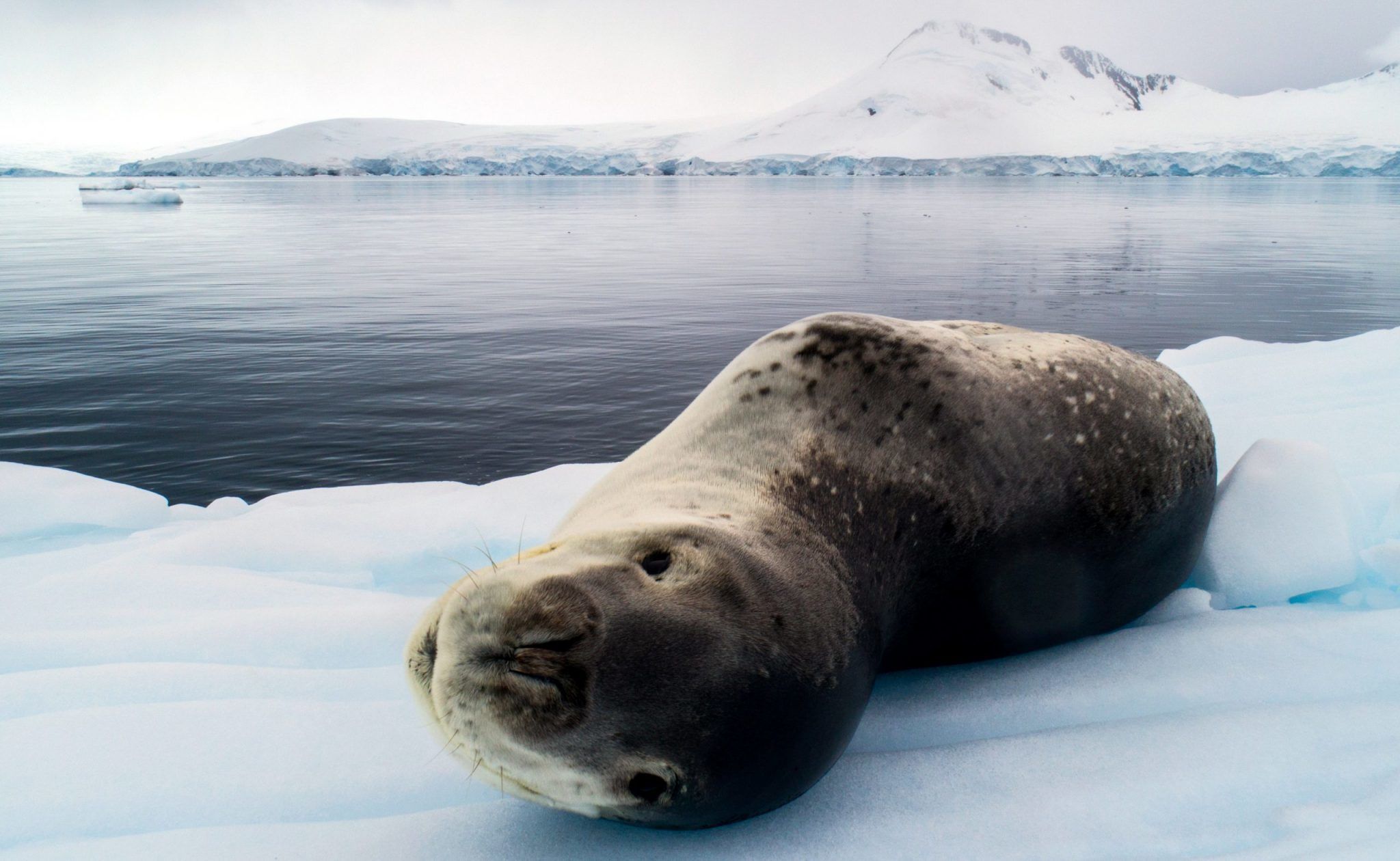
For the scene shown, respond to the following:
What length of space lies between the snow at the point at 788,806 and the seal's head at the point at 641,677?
25 centimetres

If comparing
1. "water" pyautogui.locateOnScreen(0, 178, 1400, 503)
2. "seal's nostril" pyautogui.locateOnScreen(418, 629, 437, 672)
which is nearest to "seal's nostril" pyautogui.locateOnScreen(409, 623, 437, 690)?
"seal's nostril" pyautogui.locateOnScreen(418, 629, 437, 672)

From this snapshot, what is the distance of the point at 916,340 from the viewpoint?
308cm

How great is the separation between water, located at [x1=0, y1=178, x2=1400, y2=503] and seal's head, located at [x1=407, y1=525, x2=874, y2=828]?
15.1 feet

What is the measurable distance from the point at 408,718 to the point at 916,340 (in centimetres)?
188

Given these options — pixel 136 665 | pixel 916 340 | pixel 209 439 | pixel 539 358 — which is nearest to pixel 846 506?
pixel 916 340

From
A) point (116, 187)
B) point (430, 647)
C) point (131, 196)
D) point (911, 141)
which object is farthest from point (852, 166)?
point (430, 647)

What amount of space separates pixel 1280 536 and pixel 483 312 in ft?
35.1

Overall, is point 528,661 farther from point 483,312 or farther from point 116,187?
point 116,187

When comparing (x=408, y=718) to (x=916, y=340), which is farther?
(x=916, y=340)

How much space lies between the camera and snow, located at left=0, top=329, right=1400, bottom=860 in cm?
221

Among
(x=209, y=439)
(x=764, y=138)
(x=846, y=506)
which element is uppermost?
(x=764, y=138)

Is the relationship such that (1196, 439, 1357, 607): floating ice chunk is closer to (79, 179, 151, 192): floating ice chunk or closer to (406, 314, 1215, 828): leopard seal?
(406, 314, 1215, 828): leopard seal

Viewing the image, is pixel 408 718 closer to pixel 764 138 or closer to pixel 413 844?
pixel 413 844

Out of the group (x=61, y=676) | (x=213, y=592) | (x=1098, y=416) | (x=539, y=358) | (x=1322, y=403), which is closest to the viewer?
(x=61, y=676)
